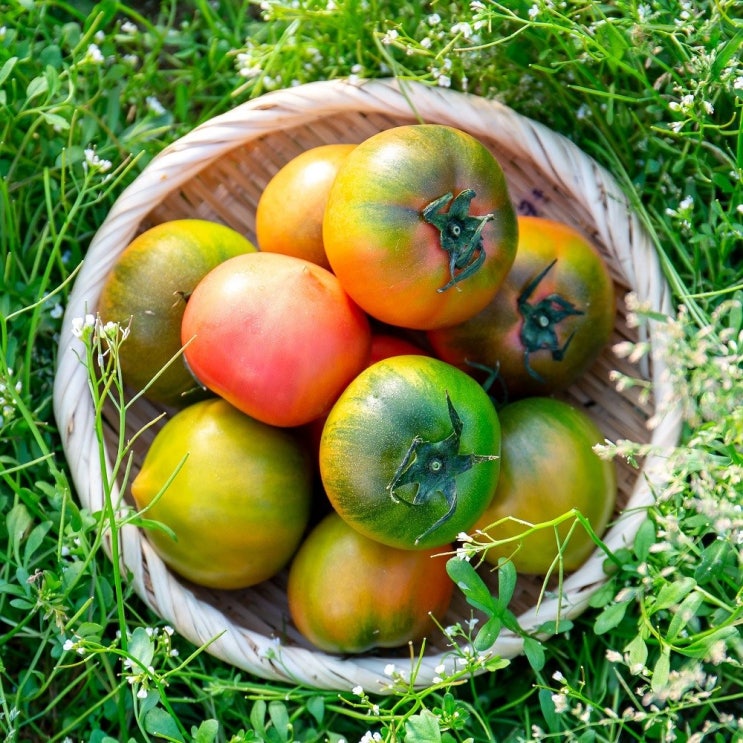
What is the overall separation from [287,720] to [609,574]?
419mm

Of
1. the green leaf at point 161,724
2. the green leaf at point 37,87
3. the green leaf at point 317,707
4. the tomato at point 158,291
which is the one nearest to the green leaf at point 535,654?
the green leaf at point 317,707

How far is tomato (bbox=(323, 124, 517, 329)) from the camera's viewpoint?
1029 mm

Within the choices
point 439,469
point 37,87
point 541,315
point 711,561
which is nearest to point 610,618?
point 711,561

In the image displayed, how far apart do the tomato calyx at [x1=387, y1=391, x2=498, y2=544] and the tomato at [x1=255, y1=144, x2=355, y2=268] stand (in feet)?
1.05

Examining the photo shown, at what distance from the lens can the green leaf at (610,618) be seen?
41.4 inches

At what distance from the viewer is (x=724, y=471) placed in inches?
34.0

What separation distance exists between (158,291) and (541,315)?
1.58ft

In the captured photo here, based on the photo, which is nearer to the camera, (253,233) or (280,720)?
(280,720)

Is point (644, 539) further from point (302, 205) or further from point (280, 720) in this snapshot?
point (302, 205)

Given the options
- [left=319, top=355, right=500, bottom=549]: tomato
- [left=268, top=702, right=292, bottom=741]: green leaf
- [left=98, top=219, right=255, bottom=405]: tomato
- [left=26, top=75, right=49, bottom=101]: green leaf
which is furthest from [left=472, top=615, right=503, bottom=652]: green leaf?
[left=26, top=75, right=49, bottom=101]: green leaf

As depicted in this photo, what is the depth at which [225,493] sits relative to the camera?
1121 millimetres

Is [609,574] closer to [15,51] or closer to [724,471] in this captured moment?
[724,471]

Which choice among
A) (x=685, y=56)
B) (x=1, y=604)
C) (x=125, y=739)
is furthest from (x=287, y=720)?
(x=685, y=56)

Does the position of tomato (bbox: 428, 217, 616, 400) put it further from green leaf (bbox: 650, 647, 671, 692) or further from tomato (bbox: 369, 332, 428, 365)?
green leaf (bbox: 650, 647, 671, 692)
